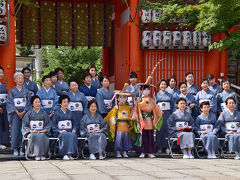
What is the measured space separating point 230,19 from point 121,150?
444 cm

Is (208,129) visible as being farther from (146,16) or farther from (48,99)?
(146,16)

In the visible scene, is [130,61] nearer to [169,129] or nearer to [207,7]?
[207,7]

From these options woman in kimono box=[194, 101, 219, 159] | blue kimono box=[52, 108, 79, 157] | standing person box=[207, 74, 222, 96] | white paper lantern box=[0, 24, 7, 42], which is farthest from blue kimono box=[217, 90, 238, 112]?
white paper lantern box=[0, 24, 7, 42]

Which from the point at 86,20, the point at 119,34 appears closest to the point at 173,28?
the point at 119,34

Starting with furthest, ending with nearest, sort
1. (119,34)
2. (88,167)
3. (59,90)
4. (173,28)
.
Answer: (119,34) → (173,28) → (59,90) → (88,167)

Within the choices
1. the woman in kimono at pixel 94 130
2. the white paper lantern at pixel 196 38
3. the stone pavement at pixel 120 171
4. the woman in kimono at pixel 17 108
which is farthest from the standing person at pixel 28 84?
the white paper lantern at pixel 196 38

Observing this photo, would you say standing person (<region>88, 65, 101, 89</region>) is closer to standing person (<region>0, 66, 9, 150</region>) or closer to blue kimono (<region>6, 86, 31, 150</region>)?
blue kimono (<region>6, 86, 31, 150</region>)

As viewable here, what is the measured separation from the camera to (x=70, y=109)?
8789 millimetres

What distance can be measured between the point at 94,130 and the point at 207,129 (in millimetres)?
2408

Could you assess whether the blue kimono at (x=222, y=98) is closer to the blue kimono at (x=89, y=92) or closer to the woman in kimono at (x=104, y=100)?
the woman in kimono at (x=104, y=100)

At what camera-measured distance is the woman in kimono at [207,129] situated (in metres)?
8.37

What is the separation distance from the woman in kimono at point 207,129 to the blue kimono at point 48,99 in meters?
3.08

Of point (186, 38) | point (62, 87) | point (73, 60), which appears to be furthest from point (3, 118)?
point (73, 60)

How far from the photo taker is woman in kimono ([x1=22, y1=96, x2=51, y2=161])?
7.89 m
